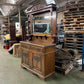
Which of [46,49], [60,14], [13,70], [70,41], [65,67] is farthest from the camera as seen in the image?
[60,14]

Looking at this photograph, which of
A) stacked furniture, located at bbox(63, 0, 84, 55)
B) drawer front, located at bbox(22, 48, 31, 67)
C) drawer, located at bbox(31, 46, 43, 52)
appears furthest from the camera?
stacked furniture, located at bbox(63, 0, 84, 55)

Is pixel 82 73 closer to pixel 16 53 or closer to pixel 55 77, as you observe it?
pixel 55 77

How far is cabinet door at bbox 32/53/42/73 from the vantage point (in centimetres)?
245

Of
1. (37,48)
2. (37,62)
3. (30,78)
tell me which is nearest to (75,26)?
(37,48)

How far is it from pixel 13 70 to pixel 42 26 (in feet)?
5.78

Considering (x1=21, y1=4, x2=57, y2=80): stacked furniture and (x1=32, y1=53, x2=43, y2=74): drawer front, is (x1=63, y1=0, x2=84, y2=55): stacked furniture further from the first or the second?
(x1=32, y1=53, x2=43, y2=74): drawer front

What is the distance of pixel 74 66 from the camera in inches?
126

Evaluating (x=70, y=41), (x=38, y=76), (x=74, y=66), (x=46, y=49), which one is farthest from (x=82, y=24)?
(x=38, y=76)

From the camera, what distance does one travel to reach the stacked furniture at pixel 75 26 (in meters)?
4.08

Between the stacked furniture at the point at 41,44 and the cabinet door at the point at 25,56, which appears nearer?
the stacked furniture at the point at 41,44

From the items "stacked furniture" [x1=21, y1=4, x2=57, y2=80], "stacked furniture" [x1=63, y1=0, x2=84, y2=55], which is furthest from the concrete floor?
"stacked furniture" [x1=63, y1=0, x2=84, y2=55]

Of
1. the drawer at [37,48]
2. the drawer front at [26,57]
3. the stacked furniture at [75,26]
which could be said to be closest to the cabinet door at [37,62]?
the drawer at [37,48]

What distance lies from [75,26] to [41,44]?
96.3 inches

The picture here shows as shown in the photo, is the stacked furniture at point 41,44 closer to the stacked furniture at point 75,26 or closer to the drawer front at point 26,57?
the drawer front at point 26,57
